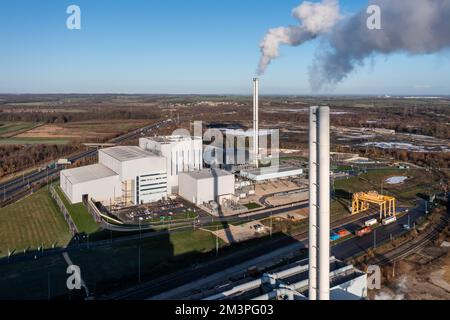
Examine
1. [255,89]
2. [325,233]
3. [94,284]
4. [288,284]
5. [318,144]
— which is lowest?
[94,284]

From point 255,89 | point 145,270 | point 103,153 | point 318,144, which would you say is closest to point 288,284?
point 318,144

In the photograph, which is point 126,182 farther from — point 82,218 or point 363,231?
point 363,231

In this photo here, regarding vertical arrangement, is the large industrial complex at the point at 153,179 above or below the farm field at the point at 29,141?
below

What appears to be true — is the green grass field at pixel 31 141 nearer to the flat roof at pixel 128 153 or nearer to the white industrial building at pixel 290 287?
the flat roof at pixel 128 153

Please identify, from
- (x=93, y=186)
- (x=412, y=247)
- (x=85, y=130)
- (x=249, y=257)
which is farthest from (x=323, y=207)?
(x=85, y=130)

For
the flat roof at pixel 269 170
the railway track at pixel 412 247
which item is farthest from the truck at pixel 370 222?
the flat roof at pixel 269 170
